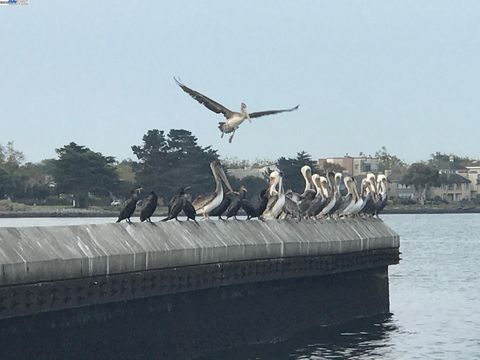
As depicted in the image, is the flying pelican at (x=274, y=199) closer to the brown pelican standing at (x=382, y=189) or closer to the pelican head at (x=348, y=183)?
the pelican head at (x=348, y=183)

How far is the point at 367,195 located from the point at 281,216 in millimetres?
8652

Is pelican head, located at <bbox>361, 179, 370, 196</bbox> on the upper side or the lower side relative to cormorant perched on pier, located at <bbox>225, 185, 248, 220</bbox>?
upper

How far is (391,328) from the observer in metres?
42.1

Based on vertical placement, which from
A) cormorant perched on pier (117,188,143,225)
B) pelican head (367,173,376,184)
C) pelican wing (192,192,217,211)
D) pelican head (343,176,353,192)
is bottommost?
cormorant perched on pier (117,188,143,225)

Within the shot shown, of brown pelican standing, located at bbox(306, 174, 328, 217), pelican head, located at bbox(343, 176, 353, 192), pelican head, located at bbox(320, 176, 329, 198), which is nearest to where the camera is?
brown pelican standing, located at bbox(306, 174, 328, 217)

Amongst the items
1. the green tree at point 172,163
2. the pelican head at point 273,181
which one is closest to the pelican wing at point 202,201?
the pelican head at point 273,181

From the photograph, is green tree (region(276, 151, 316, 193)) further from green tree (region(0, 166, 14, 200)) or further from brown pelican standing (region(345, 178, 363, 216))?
brown pelican standing (region(345, 178, 363, 216))

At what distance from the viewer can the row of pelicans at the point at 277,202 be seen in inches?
1276

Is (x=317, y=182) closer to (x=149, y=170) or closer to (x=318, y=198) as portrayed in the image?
(x=318, y=198)

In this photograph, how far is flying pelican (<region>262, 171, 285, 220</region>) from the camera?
38.6 m

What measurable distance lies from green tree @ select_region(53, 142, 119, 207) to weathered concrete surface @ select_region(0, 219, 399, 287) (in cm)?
13159

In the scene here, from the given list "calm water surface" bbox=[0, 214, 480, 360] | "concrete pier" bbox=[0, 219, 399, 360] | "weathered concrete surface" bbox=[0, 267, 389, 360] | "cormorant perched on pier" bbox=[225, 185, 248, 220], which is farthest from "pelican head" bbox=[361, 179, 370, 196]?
"cormorant perched on pier" bbox=[225, 185, 248, 220]

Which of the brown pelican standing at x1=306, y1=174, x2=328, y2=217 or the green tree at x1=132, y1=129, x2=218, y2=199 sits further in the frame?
the green tree at x1=132, y1=129, x2=218, y2=199

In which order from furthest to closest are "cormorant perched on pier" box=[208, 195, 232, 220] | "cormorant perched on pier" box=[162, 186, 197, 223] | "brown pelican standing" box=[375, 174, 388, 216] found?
"brown pelican standing" box=[375, 174, 388, 216] → "cormorant perched on pier" box=[208, 195, 232, 220] → "cormorant perched on pier" box=[162, 186, 197, 223]
